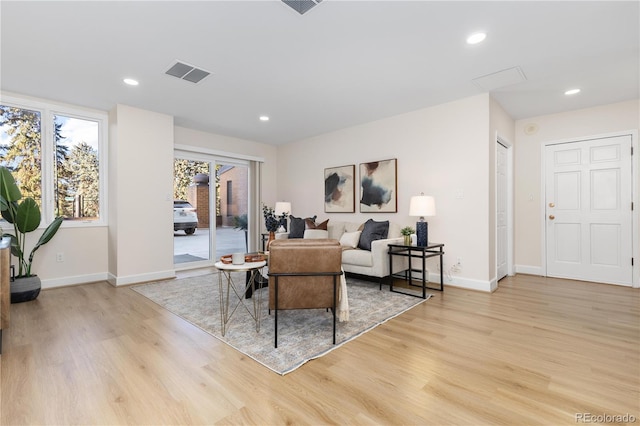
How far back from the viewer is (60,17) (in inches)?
93.1

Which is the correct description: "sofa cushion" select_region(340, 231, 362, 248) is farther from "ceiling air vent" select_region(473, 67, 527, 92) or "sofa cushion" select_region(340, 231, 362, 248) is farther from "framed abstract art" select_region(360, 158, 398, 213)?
"ceiling air vent" select_region(473, 67, 527, 92)

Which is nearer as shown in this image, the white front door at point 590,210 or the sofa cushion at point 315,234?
the white front door at point 590,210

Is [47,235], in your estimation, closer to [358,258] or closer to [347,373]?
[358,258]

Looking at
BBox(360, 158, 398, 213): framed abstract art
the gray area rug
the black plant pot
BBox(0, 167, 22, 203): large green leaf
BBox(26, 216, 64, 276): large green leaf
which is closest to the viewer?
the gray area rug

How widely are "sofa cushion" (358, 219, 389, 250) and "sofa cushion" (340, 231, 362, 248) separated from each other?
0.11 m

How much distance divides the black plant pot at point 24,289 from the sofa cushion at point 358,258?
3942 mm

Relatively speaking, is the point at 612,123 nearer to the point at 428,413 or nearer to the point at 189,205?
the point at 428,413

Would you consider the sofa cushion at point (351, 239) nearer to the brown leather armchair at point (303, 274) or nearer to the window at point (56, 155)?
the brown leather armchair at point (303, 274)

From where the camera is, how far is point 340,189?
562cm

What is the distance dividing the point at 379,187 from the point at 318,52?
2643 mm

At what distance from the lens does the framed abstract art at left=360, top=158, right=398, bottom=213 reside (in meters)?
4.84

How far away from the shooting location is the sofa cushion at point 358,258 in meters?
4.11

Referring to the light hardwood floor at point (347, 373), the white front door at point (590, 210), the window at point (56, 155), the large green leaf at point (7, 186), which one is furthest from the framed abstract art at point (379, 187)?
the large green leaf at point (7, 186)

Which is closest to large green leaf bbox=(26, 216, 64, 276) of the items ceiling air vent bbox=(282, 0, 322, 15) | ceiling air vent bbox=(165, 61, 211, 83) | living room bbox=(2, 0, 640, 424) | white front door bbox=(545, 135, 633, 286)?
living room bbox=(2, 0, 640, 424)
